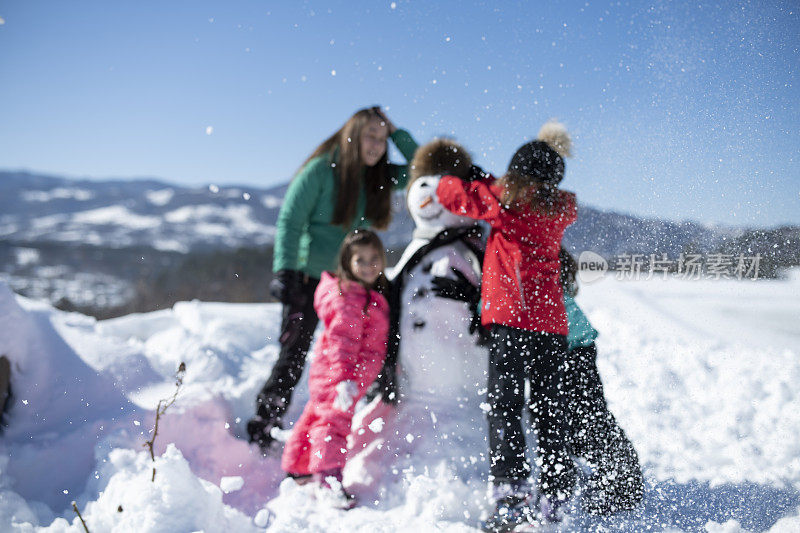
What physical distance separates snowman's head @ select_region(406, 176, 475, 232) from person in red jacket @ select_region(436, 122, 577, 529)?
0.32m

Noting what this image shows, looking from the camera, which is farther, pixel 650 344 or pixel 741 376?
pixel 650 344

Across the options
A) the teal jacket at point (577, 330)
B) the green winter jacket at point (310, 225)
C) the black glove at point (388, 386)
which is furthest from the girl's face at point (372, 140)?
the teal jacket at point (577, 330)

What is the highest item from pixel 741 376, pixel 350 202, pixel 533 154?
pixel 533 154

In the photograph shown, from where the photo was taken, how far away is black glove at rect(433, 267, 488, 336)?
2268mm

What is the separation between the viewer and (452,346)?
2240 millimetres

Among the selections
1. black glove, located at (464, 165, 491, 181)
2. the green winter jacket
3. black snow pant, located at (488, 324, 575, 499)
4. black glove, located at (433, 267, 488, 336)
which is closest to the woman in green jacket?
the green winter jacket

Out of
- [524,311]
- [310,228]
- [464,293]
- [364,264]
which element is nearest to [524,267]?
[524,311]

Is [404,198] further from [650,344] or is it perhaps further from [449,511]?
[650,344]

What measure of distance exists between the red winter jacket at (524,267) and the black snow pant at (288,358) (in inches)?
38.2

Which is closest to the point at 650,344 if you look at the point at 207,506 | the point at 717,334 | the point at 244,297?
the point at 717,334

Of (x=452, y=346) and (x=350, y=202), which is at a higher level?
(x=350, y=202)

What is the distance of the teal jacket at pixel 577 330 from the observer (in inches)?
87.2

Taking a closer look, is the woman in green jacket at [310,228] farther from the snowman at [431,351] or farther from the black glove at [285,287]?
the snowman at [431,351]

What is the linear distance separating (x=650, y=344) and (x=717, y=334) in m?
0.41
